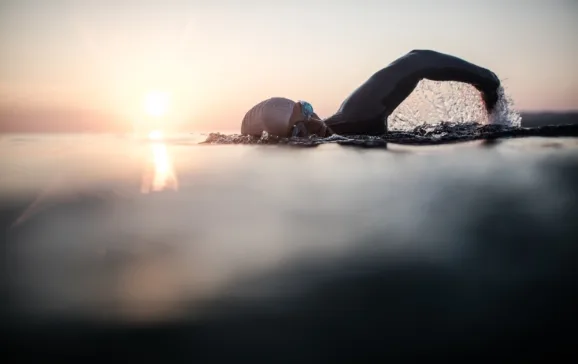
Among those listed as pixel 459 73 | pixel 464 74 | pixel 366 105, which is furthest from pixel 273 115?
pixel 464 74

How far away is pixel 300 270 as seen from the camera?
259cm

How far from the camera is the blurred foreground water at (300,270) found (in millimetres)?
1880

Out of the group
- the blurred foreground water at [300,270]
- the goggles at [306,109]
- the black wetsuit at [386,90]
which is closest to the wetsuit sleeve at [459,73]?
the black wetsuit at [386,90]

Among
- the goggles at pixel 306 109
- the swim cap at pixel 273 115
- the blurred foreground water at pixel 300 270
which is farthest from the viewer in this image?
the goggles at pixel 306 109

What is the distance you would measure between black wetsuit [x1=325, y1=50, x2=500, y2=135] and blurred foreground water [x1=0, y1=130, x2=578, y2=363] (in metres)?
6.79

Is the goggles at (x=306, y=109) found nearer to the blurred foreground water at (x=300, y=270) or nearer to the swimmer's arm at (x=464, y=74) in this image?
the swimmer's arm at (x=464, y=74)

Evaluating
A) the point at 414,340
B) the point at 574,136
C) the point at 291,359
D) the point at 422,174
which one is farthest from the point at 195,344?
the point at 574,136

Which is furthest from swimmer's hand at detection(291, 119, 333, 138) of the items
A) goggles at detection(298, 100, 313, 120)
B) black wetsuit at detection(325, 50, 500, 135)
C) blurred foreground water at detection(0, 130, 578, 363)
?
blurred foreground water at detection(0, 130, 578, 363)

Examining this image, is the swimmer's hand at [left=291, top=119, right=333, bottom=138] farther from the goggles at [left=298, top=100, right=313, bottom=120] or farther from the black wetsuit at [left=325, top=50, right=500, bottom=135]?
the black wetsuit at [left=325, top=50, right=500, bottom=135]

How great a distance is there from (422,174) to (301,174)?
1469mm

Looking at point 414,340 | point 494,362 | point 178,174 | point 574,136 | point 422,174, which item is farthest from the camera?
point 574,136

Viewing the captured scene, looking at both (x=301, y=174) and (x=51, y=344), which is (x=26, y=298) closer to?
(x=51, y=344)

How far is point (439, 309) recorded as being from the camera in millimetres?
2082

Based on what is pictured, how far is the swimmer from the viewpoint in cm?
1176
